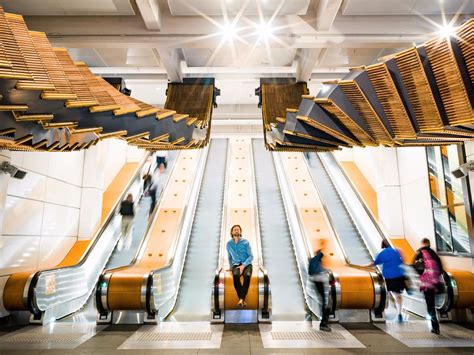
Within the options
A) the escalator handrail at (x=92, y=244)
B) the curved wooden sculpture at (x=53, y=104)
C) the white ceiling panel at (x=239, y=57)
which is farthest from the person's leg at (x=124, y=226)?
the curved wooden sculpture at (x=53, y=104)

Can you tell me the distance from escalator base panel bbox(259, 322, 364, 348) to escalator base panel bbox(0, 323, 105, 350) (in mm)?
2400

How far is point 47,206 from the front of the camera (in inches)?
270

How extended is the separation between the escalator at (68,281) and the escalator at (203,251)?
1.60m

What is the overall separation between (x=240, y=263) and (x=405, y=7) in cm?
546

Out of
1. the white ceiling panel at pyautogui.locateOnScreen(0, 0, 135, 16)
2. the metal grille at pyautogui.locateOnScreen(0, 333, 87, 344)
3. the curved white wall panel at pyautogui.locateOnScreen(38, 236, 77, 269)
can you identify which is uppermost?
the white ceiling panel at pyautogui.locateOnScreen(0, 0, 135, 16)

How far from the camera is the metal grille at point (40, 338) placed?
4262 millimetres

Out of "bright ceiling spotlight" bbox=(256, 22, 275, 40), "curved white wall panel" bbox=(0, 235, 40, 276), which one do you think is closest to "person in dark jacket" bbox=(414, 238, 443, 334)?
"bright ceiling spotlight" bbox=(256, 22, 275, 40)

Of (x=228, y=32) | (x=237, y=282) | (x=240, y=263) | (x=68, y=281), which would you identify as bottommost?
(x=68, y=281)

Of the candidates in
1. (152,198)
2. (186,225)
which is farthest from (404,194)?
(152,198)

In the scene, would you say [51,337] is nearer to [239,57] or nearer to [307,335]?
[307,335]

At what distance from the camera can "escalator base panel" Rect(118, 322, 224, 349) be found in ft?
13.7

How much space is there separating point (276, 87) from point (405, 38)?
314 cm

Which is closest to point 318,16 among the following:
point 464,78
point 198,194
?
point 464,78

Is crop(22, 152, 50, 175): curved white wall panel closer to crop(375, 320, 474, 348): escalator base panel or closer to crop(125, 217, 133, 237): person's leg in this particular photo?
crop(125, 217, 133, 237): person's leg
